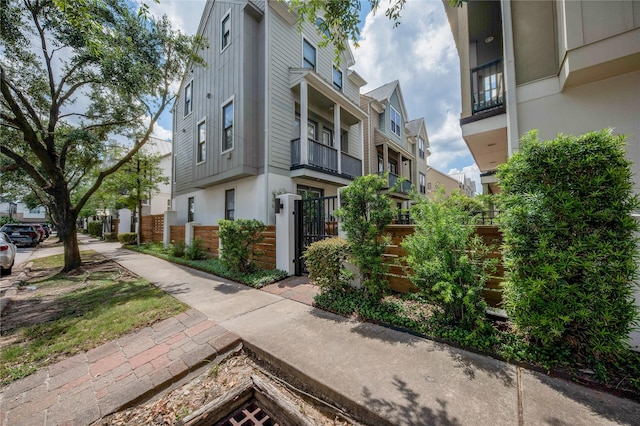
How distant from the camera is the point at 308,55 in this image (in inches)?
420

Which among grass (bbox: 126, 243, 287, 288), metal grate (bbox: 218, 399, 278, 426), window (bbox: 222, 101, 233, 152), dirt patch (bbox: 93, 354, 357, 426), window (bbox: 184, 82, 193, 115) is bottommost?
metal grate (bbox: 218, 399, 278, 426)

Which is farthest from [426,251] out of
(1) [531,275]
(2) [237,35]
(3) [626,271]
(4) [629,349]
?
(2) [237,35]

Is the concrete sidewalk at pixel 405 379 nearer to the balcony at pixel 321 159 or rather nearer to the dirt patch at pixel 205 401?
the dirt patch at pixel 205 401

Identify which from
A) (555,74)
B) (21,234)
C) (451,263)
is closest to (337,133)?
(555,74)

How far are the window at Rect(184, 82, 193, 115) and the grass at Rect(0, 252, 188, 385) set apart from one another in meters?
9.36

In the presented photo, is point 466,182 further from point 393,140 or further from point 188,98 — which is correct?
point 188,98

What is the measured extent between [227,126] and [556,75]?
9467 millimetres

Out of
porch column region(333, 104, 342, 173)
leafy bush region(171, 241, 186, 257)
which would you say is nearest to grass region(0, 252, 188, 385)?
leafy bush region(171, 241, 186, 257)

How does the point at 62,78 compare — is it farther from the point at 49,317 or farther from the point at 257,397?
the point at 257,397

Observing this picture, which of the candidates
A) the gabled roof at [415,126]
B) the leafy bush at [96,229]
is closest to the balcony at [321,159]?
the gabled roof at [415,126]

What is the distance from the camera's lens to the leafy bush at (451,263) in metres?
2.97

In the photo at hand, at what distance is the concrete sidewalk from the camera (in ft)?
6.16

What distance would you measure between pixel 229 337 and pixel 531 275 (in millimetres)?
3654

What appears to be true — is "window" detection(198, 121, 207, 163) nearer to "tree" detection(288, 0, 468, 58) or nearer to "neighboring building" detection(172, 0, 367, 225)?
"neighboring building" detection(172, 0, 367, 225)
